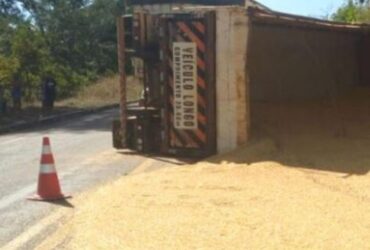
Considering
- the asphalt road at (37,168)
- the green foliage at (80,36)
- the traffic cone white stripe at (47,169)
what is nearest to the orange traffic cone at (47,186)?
the traffic cone white stripe at (47,169)

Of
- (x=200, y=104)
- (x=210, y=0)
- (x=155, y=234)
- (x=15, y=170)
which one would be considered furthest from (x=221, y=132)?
Result: (x=210, y=0)

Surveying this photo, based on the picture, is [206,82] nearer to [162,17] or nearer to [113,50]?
[162,17]

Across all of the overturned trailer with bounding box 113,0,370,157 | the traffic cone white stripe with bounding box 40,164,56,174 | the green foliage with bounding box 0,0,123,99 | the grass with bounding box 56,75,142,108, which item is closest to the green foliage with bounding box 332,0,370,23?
the grass with bounding box 56,75,142,108

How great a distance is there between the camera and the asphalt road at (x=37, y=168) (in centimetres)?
739

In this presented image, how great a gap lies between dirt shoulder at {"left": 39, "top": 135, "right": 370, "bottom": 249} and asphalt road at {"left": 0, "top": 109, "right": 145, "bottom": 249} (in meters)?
0.36

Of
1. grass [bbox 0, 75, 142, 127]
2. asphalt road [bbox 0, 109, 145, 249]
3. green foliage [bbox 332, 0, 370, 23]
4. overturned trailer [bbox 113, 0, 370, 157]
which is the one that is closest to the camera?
asphalt road [bbox 0, 109, 145, 249]

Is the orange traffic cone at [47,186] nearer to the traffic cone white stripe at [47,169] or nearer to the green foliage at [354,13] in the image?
the traffic cone white stripe at [47,169]

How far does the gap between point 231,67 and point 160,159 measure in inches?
67.5

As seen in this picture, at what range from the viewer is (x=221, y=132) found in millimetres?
11234

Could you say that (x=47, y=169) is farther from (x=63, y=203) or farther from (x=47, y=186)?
(x=63, y=203)

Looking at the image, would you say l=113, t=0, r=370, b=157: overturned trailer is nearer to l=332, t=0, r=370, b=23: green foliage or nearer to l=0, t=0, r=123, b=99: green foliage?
l=332, t=0, r=370, b=23: green foliage

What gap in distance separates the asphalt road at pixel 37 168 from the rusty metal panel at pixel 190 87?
73cm

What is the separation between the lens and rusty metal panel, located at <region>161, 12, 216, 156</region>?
11.3 meters

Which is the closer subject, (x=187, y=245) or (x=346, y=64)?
(x=187, y=245)
